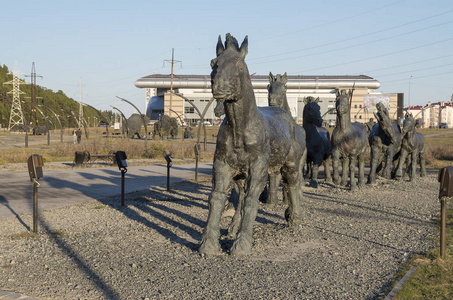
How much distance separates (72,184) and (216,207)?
1003 centimetres

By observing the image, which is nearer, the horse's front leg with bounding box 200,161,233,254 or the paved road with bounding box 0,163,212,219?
the horse's front leg with bounding box 200,161,233,254

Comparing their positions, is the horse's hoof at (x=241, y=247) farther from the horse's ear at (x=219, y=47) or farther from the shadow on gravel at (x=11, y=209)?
the shadow on gravel at (x=11, y=209)

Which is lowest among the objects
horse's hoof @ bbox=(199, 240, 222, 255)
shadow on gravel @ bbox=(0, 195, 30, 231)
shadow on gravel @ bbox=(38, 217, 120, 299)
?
shadow on gravel @ bbox=(0, 195, 30, 231)

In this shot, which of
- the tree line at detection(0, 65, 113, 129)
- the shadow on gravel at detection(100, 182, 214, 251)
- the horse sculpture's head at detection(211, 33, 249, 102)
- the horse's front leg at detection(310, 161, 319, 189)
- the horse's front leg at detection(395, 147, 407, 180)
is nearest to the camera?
the horse sculpture's head at detection(211, 33, 249, 102)

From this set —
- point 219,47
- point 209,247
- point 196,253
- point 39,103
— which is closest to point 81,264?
point 196,253

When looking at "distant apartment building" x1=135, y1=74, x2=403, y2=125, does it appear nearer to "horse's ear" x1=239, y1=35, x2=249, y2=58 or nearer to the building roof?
the building roof

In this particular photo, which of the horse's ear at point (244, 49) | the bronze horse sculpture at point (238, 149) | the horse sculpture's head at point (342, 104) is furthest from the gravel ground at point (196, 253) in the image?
the horse sculpture's head at point (342, 104)

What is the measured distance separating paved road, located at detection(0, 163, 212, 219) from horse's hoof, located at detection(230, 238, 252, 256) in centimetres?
559

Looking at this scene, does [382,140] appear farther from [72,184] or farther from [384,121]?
[72,184]

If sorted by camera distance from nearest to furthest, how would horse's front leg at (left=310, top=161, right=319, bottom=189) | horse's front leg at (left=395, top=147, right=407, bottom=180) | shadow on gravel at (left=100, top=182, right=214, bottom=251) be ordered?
shadow on gravel at (left=100, top=182, right=214, bottom=251), horse's front leg at (left=310, top=161, right=319, bottom=189), horse's front leg at (left=395, top=147, right=407, bottom=180)

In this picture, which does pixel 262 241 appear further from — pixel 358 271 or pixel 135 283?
pixel 135 283

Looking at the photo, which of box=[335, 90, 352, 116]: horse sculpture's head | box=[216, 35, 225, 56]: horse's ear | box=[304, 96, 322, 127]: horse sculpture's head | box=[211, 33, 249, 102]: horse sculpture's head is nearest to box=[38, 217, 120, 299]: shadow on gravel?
box=[211, 33, 249, 102]: horse sculpture's head

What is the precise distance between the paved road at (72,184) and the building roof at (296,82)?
3480 inches

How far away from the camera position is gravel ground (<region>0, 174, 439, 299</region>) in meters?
5.62
